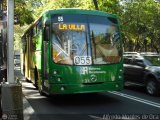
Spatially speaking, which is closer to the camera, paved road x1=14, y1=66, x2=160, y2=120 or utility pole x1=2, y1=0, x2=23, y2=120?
utility pole x1=2, y1=0, x2=23, y2=120

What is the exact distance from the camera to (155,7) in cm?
4519

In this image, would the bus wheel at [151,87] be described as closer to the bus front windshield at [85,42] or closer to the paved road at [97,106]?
the paved road at [97,106]

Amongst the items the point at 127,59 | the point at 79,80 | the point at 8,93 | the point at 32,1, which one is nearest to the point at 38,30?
the point at 79,80

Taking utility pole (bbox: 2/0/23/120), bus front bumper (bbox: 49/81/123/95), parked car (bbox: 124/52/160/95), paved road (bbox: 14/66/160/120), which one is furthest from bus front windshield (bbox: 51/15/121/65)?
utility pole (bbox: 2/0/23/120)

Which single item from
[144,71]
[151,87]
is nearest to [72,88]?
[151,87]

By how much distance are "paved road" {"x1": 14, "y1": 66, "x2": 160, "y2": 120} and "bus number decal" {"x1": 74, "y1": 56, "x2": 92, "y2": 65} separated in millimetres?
1338

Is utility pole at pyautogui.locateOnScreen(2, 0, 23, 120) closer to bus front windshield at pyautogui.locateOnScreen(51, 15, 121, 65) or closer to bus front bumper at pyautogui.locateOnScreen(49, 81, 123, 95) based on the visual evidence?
bus front bumper at pyautogui.locateOnScreen(49, 81, 123, 95)

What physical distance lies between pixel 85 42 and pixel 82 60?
0.59 metres

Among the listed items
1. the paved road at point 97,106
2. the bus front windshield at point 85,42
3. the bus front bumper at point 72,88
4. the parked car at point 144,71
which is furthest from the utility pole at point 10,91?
Answer: the parked car at point 144,71

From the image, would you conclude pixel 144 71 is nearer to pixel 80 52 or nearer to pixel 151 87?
pixel 151 87

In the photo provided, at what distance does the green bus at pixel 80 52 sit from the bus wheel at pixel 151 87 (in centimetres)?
247

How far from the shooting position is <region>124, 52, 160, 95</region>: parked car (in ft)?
50.1

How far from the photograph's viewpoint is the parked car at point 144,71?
15.3 metres

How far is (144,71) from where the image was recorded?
15984 millimetres
